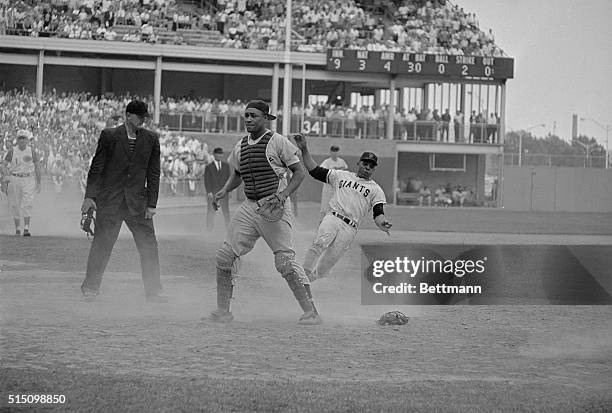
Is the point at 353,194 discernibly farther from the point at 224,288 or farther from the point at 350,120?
the point at 350,120

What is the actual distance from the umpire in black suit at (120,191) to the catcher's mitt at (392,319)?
2.52 metres

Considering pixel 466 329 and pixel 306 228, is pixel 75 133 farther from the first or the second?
pixel 466 329

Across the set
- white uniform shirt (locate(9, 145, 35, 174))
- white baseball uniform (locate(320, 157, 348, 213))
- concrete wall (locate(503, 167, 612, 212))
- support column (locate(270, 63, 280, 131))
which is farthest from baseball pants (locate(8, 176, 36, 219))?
concrete wall (locate(503, 167, 612, 212))

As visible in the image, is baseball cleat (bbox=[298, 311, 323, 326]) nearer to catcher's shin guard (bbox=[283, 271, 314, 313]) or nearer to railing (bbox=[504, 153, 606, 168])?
catcher's shin guard (bbox=[283, 271, 314, 313])

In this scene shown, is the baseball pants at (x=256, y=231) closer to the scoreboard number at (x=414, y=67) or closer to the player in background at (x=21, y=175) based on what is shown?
the player in background at (x=21, y=175)

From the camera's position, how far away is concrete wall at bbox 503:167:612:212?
52.2m

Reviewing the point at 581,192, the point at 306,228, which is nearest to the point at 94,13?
Answer: the point at 306,228

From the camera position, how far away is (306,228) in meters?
25.5

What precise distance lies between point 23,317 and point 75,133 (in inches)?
819

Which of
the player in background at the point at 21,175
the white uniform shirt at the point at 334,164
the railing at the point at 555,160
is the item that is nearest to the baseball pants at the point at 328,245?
the white uniform shirt at the point at 334,164

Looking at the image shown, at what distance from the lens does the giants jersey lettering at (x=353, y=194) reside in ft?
37.6

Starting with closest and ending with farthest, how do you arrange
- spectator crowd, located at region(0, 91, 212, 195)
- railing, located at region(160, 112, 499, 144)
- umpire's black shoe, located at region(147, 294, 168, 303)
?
umpire's black shoe, located at region(147, 294, 168, 303), spectator crowd, located at region(0, 91, 212, 195), railing, located at region(160, 112, 499, 144)

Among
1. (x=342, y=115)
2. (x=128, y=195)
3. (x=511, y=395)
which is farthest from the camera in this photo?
(x=342, y=115)

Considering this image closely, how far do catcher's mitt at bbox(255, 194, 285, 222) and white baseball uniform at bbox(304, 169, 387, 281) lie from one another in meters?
1.87
